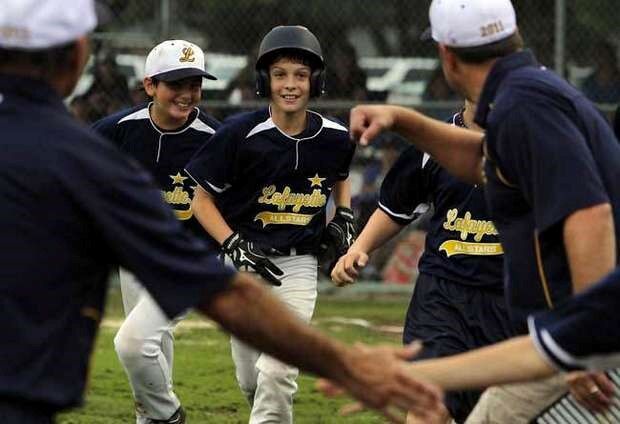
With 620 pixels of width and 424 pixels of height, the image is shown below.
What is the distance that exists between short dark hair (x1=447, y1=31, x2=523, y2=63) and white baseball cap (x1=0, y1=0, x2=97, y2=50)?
1873mm

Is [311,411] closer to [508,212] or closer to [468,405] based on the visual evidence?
[468,405]

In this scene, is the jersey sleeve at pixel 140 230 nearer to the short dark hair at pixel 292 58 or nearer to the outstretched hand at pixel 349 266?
the outstretched hand at pixel 349 266

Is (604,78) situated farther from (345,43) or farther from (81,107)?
(81,107)

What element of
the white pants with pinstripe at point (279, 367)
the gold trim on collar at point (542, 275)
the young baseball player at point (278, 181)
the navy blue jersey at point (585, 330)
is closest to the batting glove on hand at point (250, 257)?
the young baseball player at point (278, 181)

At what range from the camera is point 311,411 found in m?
9.25

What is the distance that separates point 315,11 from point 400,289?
11.1 feet

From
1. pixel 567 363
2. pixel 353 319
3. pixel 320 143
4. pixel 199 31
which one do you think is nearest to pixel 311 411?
pixel 320 143

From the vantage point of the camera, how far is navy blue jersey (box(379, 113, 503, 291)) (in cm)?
715

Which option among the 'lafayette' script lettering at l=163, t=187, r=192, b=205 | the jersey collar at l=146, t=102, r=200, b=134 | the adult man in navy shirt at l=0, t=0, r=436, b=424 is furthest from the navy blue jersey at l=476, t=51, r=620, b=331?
the jersey collar at l=146, t=102, r=200, b=134

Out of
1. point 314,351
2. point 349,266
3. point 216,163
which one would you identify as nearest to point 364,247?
point 349,266

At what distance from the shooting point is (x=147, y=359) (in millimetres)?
7867

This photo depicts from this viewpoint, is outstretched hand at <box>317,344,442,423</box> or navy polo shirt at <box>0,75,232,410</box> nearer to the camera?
navy polo shirt at <box>0,75,232,410</box>

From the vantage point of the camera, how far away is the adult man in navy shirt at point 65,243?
358 cm

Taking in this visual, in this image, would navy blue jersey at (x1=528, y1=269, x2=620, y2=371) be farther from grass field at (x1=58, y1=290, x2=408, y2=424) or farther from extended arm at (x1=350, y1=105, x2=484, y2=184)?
grass field at (x1=58, y1=290, x2=408, y2=424)
